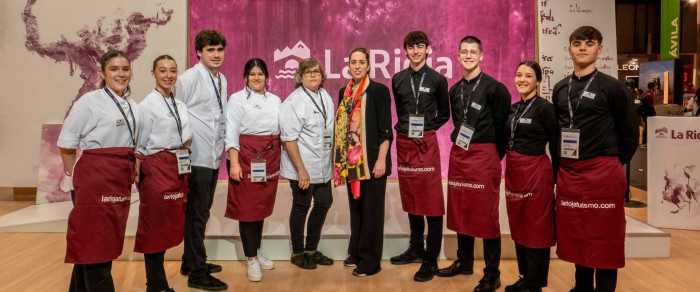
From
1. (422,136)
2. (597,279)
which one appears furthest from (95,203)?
(597,279)

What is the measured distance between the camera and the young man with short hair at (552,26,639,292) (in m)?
2.66

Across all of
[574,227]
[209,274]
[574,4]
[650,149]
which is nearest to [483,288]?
[574,227]

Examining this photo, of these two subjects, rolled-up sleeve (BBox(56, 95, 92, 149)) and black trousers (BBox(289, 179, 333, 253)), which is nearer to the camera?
rolled-up sleeve (BBox(56, 95, 92, 149))

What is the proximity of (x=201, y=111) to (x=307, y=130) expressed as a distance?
2.32ft

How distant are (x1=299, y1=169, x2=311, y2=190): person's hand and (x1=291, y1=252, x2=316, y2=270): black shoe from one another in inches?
21.3

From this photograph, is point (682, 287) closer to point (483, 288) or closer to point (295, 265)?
point (483, 288)

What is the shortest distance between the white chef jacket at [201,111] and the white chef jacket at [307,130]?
45 cm

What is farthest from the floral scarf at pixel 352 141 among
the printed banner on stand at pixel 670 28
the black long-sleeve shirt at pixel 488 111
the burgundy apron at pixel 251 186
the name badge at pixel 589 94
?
the printed banner on stand at pixel 670 28

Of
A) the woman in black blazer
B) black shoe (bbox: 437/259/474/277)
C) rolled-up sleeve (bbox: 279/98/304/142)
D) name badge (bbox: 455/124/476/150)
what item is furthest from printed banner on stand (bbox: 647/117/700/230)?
rolled-up sleeve (bbox: 279/98/304/142)

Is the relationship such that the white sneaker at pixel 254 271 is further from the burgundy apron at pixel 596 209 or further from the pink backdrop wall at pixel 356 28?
the pink backdrop wall at pixel 356 28

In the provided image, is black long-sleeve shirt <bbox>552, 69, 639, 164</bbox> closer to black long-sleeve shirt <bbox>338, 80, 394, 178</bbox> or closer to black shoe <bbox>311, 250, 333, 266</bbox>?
black long-sleeve shirt <bbox>338, 80, 394, 178</bbox>

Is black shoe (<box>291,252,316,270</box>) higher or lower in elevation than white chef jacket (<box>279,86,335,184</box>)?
lower

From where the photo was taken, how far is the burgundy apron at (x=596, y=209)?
2.67 metres

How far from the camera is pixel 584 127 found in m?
2.71
